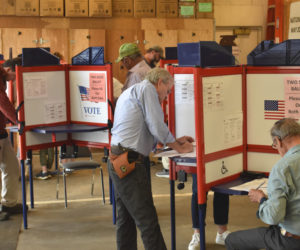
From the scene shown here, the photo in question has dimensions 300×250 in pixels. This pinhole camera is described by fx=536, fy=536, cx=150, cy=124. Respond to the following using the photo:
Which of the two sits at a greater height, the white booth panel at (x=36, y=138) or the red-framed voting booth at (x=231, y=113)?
the red-framed voting booth at (x=231, y=113)

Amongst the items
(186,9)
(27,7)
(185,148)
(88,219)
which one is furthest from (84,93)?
(186,9)

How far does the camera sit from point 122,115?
3426 millimetres

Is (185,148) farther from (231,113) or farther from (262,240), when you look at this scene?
(262,240)

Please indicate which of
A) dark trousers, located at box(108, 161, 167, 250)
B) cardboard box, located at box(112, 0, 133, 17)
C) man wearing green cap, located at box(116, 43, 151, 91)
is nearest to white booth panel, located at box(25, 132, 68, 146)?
man wearing green cap, located at box(116, 43, 151, 91)

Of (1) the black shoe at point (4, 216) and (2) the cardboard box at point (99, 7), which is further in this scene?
(2) the cardboard box at point (99, 7)

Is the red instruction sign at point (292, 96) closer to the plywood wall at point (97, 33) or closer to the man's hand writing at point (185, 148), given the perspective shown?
the man's hand writing at point (185, 148)

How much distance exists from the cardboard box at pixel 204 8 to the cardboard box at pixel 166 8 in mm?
370

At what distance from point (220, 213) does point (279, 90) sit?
1.25 m

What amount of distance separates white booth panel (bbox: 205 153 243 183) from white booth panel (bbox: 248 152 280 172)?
7cm

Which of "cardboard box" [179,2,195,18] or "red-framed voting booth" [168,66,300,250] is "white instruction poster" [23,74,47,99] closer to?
"red-framed voting booth" [168,66,300,250]

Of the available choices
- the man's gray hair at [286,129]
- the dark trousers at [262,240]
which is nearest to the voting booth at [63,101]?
the dark trousers at [262,240]

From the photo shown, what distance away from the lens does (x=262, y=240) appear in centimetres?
287

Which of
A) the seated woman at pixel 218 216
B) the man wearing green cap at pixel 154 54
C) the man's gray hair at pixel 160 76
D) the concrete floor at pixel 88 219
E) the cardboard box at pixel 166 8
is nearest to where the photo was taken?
the man's gray hair at pixel 160 76

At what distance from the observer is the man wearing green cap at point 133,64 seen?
197 inches
